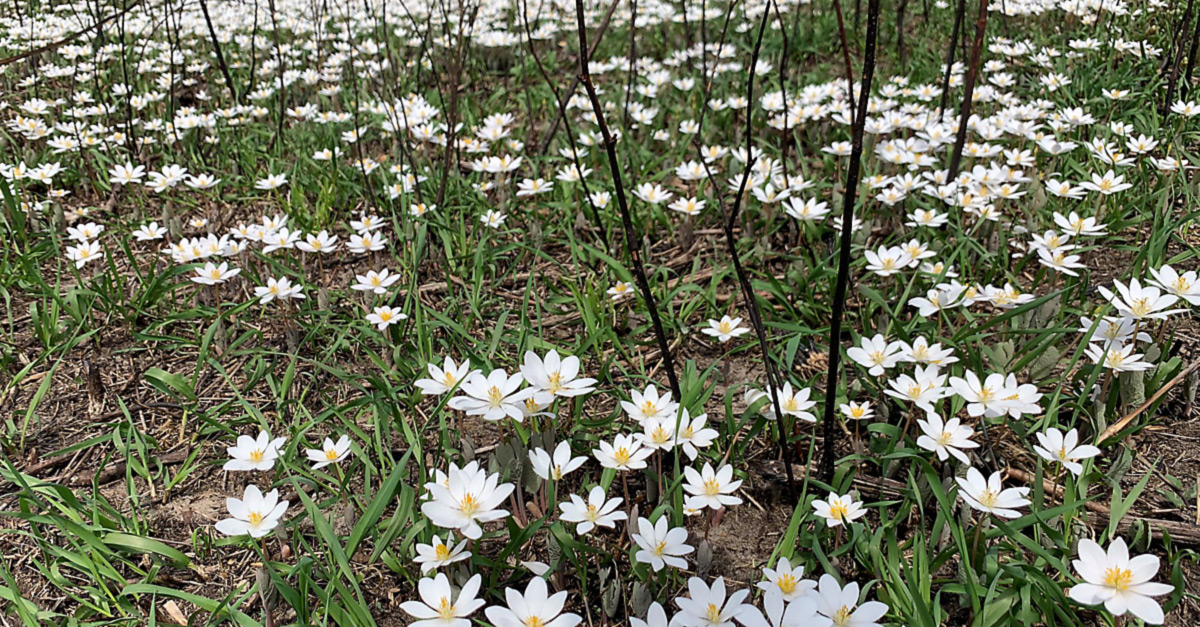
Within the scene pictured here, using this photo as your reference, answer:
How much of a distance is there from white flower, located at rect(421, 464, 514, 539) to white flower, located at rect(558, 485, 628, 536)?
0.11 meters

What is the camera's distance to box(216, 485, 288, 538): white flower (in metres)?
1.45

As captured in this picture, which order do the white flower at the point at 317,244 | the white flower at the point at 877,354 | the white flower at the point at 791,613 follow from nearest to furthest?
1. the white flower at the point at 791,613
2. the white flower at the point at 877,354
3. the white flower at the point at 317,244

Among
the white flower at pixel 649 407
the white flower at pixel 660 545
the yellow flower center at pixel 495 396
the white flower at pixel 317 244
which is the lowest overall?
the white flower at pixel 660 545

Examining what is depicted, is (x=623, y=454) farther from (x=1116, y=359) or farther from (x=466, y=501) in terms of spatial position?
(x=1116, y=359)

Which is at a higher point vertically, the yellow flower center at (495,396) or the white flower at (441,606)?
the yellow flower center at (495,396)

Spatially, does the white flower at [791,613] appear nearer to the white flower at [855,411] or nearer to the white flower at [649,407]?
the white flower at [649,407]

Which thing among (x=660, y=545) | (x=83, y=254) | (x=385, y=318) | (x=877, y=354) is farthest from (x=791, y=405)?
(x=83, y=254)

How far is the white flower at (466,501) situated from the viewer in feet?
4.49

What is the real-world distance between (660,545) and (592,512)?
14cm

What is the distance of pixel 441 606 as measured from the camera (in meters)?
1.29

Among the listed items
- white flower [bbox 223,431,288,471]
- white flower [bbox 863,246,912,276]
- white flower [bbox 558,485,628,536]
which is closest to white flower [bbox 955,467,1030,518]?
white flower [bbox 558,485,628,536]

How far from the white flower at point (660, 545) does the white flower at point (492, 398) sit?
1.02ft

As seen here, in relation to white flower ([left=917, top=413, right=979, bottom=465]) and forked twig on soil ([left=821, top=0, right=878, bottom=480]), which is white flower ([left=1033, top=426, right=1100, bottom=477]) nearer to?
white flower ([left=917, top=413, right=979, bottom=465])

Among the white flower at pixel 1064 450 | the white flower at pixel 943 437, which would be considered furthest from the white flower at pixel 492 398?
the white flower at pixel 1064 450
